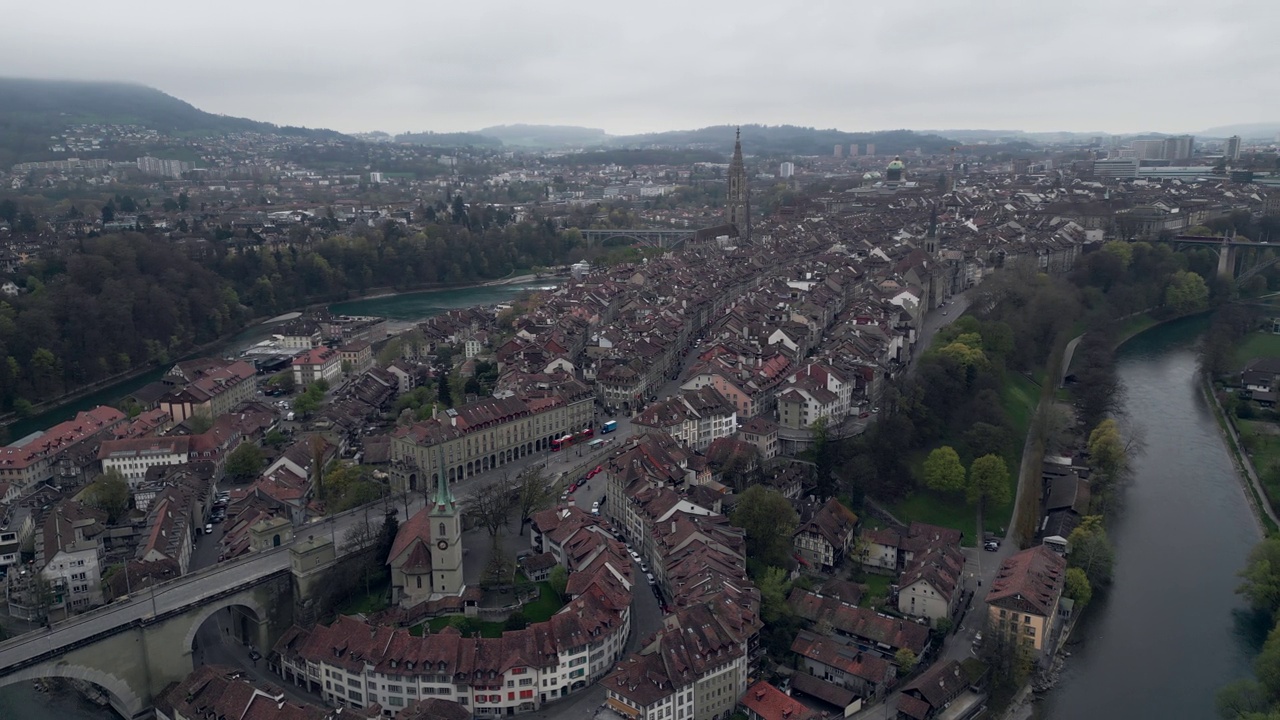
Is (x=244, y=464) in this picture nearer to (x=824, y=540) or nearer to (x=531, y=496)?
(x=531, y=496)

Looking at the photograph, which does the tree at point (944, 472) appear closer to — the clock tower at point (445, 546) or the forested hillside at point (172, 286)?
the clock tower at point (445, 546)

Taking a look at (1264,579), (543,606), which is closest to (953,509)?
(1264,579)

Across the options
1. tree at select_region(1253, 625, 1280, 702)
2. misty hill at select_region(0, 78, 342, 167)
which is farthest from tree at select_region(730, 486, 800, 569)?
misty hill at select_region(0, 78, 342, 167)

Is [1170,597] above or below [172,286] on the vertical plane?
below

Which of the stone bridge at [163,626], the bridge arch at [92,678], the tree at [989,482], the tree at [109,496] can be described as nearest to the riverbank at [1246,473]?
the tree at [989,482]

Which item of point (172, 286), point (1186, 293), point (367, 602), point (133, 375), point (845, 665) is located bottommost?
point (133, 375)

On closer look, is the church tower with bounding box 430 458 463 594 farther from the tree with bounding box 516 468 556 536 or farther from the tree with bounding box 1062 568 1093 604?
the tree with bounding box 1062 568 1093 604

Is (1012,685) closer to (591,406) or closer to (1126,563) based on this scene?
(1126,563)
